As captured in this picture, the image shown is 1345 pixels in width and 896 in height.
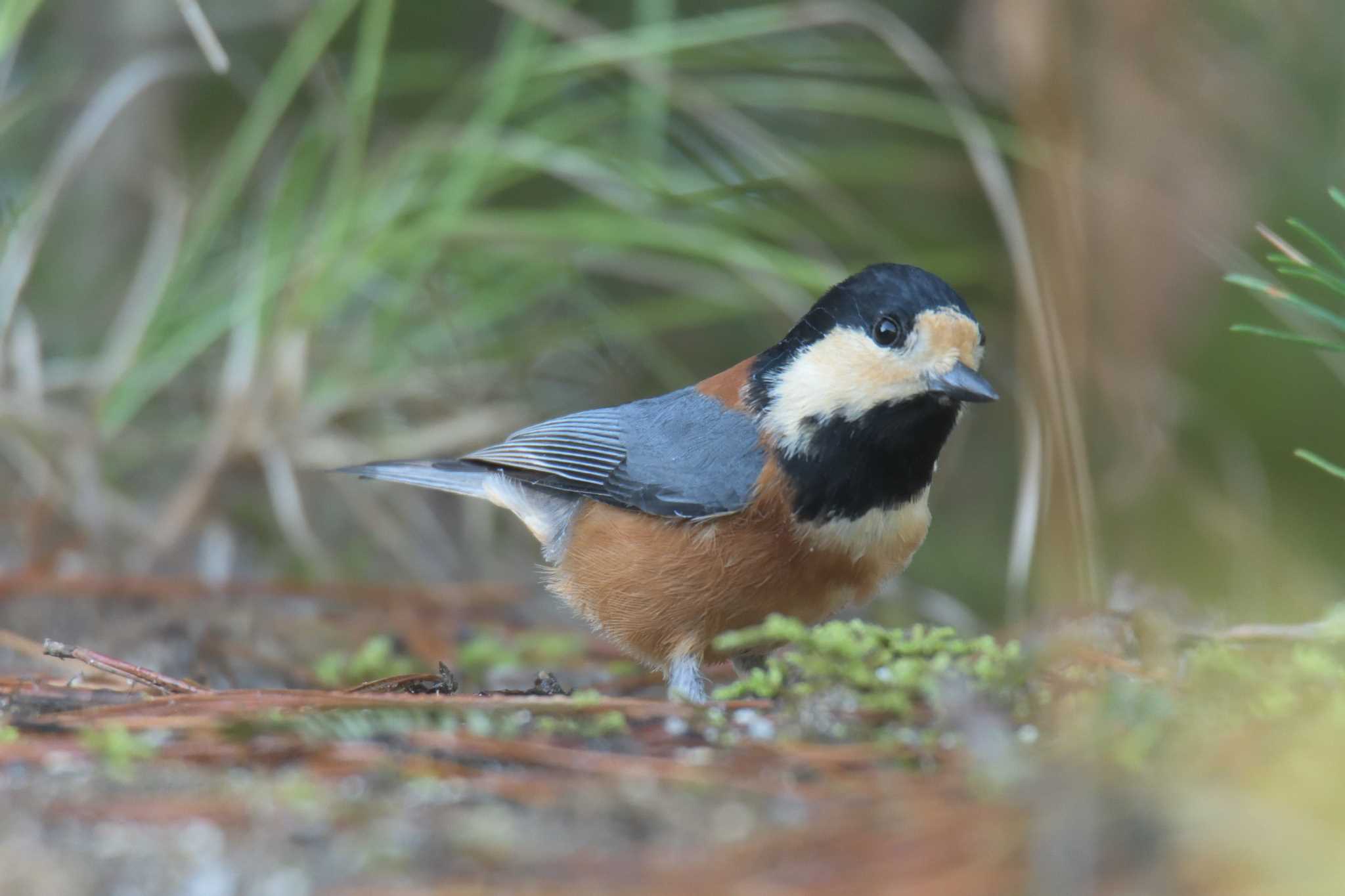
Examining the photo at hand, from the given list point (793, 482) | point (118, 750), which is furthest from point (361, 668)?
point (118, 750)

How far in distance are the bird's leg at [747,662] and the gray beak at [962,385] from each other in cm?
67

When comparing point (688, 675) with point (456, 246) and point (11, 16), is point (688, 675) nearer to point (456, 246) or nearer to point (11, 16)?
point (456, 246)

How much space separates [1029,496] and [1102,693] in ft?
4.40

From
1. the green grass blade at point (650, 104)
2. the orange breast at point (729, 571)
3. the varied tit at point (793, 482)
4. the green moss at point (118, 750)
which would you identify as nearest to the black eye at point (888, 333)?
the varied tit at point (793, 482)

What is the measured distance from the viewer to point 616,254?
3717 millimetres

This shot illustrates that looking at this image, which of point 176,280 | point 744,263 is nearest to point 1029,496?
point 744,263

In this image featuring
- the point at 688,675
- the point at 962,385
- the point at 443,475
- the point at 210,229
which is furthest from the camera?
the point at 210,229

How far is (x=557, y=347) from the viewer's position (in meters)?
3.83

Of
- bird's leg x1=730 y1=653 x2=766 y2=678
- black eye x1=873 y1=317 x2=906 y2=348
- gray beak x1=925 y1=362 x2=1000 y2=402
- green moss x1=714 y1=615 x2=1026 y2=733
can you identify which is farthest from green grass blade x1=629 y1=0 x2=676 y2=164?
green moss x1=714 y1=615 x2=1026 y2=733

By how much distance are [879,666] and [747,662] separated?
86 cm

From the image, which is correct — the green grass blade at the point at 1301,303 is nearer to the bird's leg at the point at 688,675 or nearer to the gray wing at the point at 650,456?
the gray wing at the point at 650,456

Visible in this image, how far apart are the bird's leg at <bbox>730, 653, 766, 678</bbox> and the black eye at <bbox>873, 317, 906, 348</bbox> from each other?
68 centimetres

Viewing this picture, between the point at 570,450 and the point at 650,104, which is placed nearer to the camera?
the point at 570,450

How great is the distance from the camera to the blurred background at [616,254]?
3.17 meters
